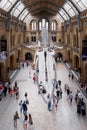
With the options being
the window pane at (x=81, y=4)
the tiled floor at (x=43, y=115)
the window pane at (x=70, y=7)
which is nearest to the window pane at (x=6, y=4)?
the window pane at (x=70, y=7)

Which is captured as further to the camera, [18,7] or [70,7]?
[18,7]

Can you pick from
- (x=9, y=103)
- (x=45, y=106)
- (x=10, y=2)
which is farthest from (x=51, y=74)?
(x=10, y=2)

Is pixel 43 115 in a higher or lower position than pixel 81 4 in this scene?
lower

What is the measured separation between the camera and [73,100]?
3039cm

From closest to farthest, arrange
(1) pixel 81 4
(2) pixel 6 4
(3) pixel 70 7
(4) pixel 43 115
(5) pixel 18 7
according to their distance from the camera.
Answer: (4) pixel 43 115
(1) pixel 81 4
(2) pixel 6 4
(3) pixel 70 7
(5) pixel 18 7

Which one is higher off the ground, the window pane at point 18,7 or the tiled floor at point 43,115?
the window pane at point 18,7

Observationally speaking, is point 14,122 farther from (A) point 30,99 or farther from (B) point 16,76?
(B) point 16,76

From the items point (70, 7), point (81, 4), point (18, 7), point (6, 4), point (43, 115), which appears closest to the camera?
point (43, 115)

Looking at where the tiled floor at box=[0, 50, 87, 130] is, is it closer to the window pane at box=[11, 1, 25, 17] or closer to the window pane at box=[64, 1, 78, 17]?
the window pane at box=[64, 1, 78, 17]

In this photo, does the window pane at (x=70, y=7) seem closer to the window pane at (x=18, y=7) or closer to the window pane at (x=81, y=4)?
the window pane at (x=81, y=4)

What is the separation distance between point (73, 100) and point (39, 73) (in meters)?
5.35

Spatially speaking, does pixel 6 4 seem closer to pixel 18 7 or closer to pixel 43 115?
pixel 18 7

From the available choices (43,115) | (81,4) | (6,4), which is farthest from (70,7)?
(43,115)

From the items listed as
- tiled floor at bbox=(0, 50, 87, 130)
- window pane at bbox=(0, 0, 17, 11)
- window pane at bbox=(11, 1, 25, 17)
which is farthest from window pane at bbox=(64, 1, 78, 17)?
tiled floor at bbox=(0, 50, 87, 130)
